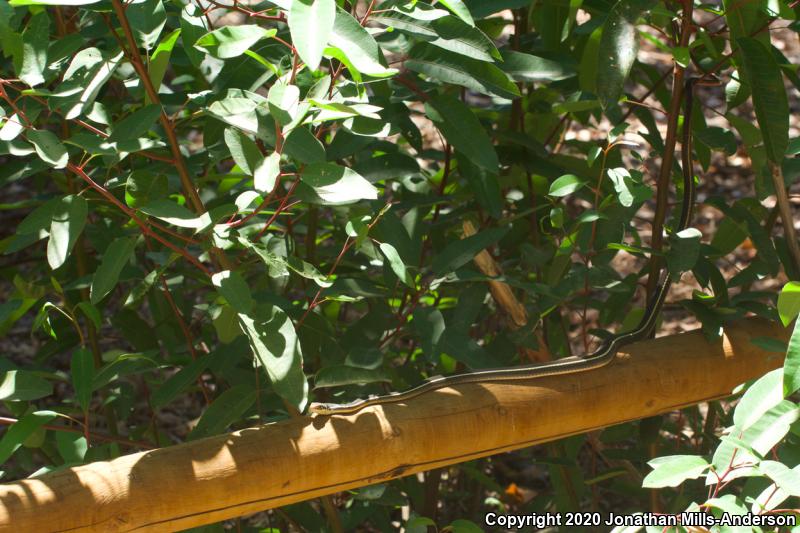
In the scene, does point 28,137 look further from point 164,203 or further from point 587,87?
point 587,87

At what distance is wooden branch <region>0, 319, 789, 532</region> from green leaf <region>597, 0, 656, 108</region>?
479 millimetres

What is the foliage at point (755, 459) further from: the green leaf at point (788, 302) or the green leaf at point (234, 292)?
the green leaf at point (234, 292)

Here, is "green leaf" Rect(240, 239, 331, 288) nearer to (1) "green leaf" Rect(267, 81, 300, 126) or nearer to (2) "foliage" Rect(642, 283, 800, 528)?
(1) "green leaf" Rect(267, 81, 300, 126)

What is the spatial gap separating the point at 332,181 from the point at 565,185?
1.69 feet

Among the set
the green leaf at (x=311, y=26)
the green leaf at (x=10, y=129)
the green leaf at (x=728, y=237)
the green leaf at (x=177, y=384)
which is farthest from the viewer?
the green leaf at (x=728, y=237)

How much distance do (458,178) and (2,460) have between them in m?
1.13

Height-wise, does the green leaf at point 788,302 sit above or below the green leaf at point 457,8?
below

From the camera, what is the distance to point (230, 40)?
111 centimetres

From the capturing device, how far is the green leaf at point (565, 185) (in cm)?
152

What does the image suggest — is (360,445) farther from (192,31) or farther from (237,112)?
(192,31)

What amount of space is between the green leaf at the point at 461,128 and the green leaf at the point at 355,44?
1.54 ft

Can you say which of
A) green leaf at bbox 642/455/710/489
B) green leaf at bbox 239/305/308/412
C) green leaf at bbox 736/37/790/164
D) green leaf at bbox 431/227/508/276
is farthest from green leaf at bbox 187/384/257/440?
green leaf at bbox 736/37/790/164

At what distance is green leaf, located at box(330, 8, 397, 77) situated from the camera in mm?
1037

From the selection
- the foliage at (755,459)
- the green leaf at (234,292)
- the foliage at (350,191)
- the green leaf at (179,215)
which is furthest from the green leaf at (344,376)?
the foliage at (755,459)
